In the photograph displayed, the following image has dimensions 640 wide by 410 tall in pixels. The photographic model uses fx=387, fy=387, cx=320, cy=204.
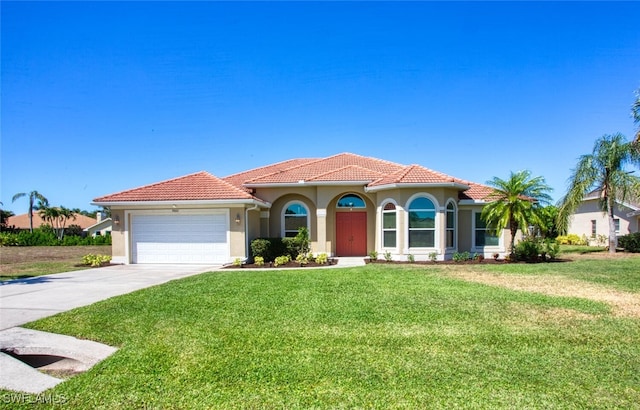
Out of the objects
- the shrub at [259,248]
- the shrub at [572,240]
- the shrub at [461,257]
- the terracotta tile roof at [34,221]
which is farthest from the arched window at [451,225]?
the terracotta tile roof at [34,221]

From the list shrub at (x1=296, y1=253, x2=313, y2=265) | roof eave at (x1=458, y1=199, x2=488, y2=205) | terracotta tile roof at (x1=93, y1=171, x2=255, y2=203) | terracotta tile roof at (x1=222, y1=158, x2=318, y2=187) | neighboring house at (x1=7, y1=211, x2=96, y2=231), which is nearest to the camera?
shrub at (x1=296, y1=253, x2=313, y2=265)

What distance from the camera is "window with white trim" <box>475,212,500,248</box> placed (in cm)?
1958

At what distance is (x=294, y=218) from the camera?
793 inches

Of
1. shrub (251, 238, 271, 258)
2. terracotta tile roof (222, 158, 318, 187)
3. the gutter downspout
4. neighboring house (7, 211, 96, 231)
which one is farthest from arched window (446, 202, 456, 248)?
neighboring house (7, 211, 96, 231)

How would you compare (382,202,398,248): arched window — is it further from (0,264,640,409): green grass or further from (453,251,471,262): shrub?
(0,264,640,409): green grass

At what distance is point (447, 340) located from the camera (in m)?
5.97

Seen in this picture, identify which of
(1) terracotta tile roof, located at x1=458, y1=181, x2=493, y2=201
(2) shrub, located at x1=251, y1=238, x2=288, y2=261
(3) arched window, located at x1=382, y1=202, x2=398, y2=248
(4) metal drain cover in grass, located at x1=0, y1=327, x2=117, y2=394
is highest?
(1) terracotta tile roof, located at x1=458, y1=181, x2=493, y2=201

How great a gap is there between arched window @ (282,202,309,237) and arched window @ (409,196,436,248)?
543 cm

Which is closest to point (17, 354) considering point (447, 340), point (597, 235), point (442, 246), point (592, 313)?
point (447, 340)

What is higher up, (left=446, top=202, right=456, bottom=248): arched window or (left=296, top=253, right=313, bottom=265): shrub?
(left=446, top=202, right=456, bottom=248): arched window

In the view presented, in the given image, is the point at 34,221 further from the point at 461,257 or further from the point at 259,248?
the point at 461,257

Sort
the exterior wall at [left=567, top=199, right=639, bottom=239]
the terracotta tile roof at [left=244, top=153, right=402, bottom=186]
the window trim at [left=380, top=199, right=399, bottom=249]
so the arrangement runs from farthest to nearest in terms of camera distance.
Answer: the exterior wall at [left=567, top=199, right=639, bottom=239], the terracotta tile roof at [left=244, top=153, right=402, bottom=186], the window trim at [left=380, top=199, right=399, bottom=249]

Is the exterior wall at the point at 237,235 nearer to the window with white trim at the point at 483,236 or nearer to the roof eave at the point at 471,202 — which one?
the roof eave at the point at 471,202

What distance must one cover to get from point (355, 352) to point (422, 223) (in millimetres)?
12839
